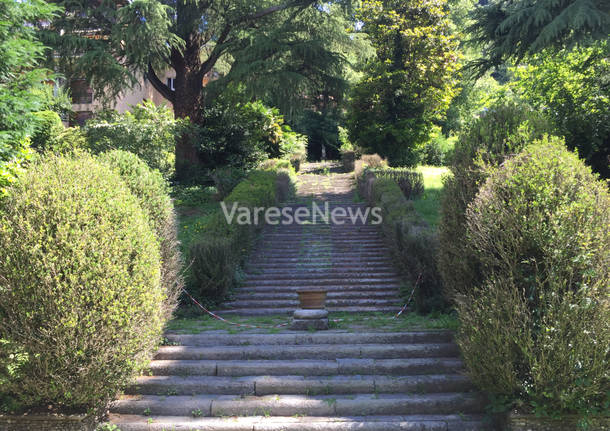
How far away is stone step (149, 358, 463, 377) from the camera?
657 cm

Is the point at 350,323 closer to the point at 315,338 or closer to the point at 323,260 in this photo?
the point at 315,338

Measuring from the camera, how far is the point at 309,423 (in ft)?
18.2

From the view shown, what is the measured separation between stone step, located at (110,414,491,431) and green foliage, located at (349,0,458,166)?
17863 mm

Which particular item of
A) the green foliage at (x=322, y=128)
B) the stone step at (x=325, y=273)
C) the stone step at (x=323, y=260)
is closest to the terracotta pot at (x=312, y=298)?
the stone step at (x=325, y=273)

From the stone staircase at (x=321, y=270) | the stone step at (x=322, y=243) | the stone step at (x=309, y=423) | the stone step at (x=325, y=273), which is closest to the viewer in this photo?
the stone step at (x=309, y=423)

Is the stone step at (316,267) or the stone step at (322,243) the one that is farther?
the stone step at (322,243)

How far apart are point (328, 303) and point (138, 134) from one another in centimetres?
954

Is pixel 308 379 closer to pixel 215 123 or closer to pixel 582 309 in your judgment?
pixel 582 309

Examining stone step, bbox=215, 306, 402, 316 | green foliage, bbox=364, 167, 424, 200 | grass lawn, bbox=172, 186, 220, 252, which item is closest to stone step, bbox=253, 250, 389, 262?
grass lawn, bbox=172, 186, 220, 252

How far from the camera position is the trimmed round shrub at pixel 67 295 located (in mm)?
5141

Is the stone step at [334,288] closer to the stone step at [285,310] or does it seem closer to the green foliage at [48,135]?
the stone step at [285,310]

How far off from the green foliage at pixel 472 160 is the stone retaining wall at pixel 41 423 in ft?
15.4

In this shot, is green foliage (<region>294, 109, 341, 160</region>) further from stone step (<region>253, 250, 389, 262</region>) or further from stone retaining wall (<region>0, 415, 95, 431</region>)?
stone retaining wall (<region>0, 415, 95, 431</region>)

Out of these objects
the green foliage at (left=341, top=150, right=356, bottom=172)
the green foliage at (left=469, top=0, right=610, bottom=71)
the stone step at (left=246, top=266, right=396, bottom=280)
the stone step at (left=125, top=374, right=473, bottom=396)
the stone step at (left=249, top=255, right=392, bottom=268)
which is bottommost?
the stone step at (left=125, top=374, right=473, bottom=396)
